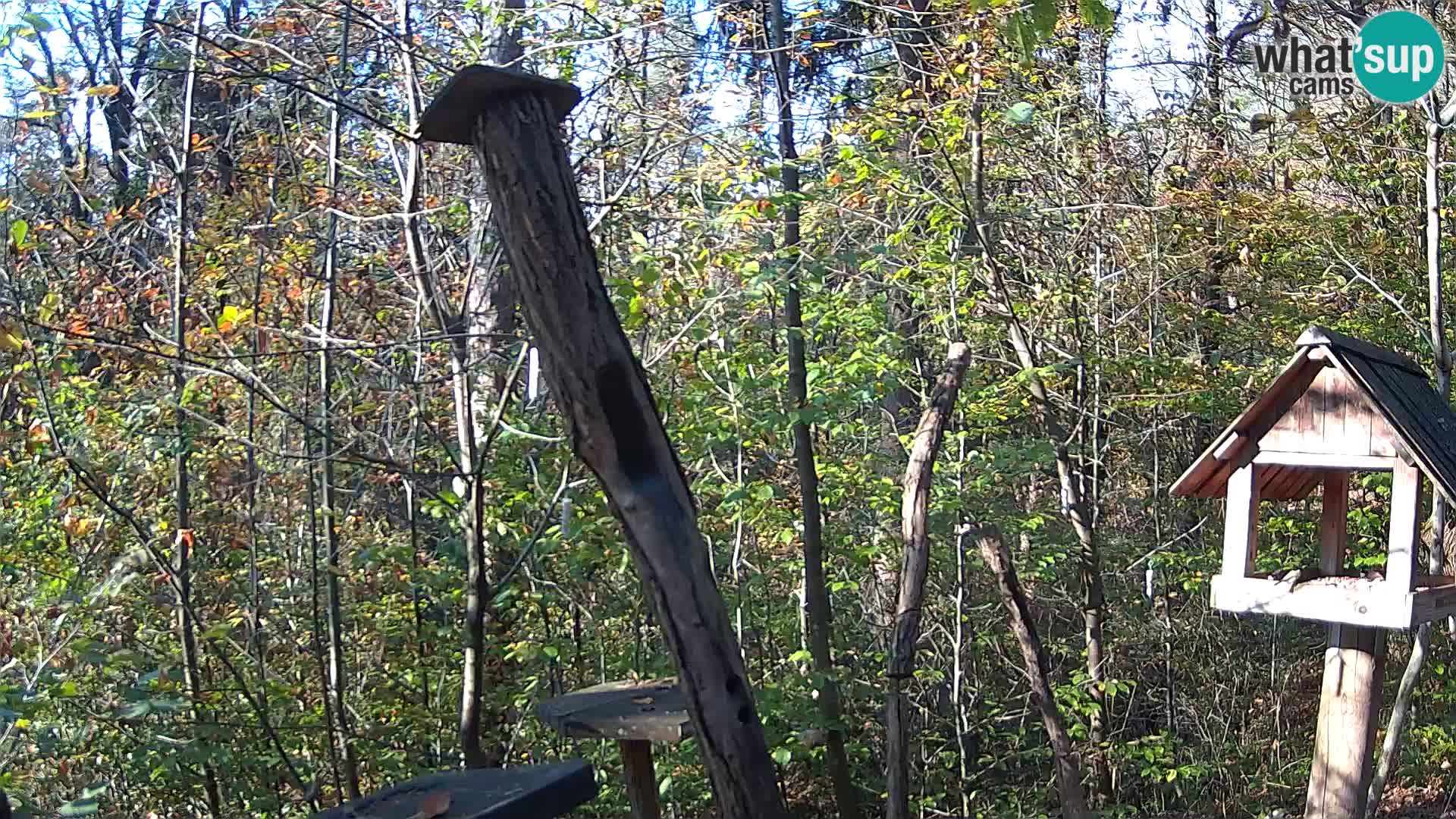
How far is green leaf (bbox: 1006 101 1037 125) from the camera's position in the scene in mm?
5977

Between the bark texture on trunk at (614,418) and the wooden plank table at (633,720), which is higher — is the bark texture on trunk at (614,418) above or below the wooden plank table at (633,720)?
above

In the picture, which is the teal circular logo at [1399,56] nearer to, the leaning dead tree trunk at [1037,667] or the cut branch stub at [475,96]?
the leaning dead tree trunk at [1037,667]

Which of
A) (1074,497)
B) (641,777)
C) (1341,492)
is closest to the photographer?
(1341,492)

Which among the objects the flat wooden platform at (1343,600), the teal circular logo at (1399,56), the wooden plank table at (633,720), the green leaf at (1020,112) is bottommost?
the wooden plank table at (633,720)

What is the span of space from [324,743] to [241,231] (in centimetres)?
213

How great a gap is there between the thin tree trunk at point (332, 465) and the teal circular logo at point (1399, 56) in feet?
16.1

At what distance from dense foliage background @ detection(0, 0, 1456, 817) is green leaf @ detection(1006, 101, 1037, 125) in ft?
0.05

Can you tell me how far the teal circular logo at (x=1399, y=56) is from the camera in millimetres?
5936

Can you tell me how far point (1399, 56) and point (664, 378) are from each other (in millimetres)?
3990

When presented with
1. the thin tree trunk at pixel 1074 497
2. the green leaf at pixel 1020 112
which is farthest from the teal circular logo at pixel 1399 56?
the thin tree trunk at pixel 1074 497

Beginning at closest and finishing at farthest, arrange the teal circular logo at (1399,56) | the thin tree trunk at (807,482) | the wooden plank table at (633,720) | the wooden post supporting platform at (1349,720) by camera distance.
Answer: the wooden plank table at (633,720) → the wooden post supporting platform at (1349,720) → the thin tree trunk at (807,482) → the teal circular logo at (1399,56)

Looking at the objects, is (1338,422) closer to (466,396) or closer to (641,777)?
(641,777)

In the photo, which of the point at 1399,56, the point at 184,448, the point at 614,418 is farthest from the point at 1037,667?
the point at 1399,56

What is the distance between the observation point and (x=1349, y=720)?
3.52 m
